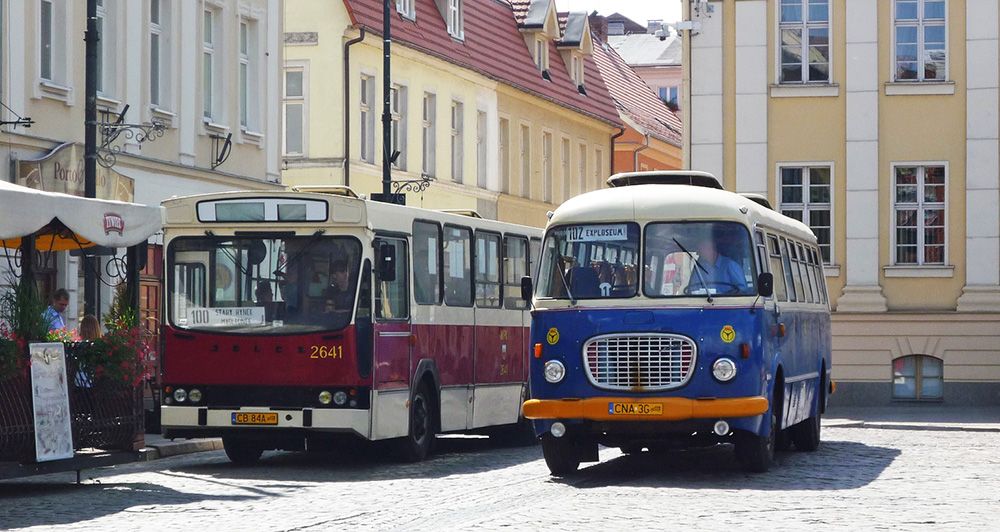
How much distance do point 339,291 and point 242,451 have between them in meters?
2.37

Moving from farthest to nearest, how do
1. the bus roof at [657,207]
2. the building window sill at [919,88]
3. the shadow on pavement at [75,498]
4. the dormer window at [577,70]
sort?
the dormer window at [577,70]
the building window sill at [919,88]
the bus roof at [657,207]
the shadow on pavement at [75,498]

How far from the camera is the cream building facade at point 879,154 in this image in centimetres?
3547

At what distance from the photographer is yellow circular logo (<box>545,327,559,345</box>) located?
18422 mm

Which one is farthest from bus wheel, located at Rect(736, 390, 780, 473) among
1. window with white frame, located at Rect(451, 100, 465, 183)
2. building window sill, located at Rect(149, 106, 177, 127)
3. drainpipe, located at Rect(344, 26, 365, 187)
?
window with white frame, located at Rect(451, 100, 465, 183)

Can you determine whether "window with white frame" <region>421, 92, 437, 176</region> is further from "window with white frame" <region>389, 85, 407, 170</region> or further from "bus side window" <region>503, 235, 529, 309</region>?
"bus side window" <region>503, 235, 529, 309</region>

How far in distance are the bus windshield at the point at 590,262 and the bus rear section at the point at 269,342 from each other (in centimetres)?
221

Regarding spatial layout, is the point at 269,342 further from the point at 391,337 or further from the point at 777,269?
the point at 777,269

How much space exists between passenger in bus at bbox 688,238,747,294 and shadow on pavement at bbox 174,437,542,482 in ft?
10.2

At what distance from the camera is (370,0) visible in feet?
151

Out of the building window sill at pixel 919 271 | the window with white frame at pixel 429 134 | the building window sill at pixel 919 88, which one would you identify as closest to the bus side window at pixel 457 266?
the building window sill at pixel 919 271

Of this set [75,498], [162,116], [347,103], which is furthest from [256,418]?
[347,103]

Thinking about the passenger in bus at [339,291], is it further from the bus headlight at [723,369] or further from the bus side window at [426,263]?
the bus headlight at [723,369]

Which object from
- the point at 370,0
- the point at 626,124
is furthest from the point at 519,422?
the point at 626,124

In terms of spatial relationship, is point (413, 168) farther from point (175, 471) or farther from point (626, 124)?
point (175, 471)
